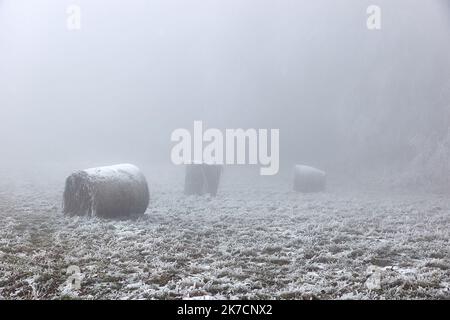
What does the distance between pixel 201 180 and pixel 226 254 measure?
38.7ft

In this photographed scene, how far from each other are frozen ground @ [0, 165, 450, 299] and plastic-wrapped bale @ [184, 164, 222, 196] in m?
5.14

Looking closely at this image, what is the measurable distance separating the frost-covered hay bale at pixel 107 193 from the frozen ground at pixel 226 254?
56cm

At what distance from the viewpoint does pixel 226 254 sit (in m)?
8.19

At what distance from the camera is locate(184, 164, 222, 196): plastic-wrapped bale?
19.8 metres

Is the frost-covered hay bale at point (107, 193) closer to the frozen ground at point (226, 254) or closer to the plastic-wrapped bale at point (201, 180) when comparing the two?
the frozen ground at point (226, 254)

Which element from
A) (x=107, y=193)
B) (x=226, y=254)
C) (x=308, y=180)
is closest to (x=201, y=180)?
(x=308, y=180)

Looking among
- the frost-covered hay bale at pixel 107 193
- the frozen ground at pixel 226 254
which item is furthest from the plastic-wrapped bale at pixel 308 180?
the frost-covered hay bale at pixel 107 193

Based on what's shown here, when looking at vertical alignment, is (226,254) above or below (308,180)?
above

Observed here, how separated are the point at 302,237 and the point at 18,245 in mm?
6330

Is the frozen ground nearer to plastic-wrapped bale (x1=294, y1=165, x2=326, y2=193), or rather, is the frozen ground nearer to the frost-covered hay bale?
the frost-covered hay bale

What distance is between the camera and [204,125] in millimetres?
66500

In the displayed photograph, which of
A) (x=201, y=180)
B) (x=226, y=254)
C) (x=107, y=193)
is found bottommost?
(x=201, y=180)

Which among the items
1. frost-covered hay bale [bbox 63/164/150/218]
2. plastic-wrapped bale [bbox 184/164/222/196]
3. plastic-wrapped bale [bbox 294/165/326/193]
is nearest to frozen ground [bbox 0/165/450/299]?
frost-covered hay bale [bbox 63/164/150/218]

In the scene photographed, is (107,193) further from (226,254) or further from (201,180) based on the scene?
(201,180)
